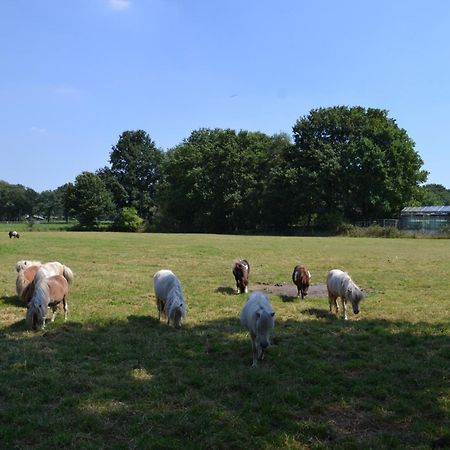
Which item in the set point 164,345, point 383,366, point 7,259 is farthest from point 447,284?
point 7,259

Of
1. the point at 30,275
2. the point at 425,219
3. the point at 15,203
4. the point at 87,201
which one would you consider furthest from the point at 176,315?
the point at 15,203

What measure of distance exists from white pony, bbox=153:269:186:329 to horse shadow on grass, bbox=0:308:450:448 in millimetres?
324

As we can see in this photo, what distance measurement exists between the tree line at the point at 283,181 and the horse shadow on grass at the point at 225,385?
5411cm

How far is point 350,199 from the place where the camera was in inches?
2552

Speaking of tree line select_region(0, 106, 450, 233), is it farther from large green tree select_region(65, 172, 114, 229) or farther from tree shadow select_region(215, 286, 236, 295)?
tree shadow select_region(215, 286, 236, 295)

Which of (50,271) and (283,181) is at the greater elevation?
(283,181)

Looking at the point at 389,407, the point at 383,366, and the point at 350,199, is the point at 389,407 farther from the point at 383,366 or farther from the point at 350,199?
the point at 350,199

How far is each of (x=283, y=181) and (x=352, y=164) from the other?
9.45m

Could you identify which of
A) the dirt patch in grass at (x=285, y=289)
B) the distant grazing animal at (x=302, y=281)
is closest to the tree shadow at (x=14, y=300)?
the dirt patch in grass at (x=285, y=289)

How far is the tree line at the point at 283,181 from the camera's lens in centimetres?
6306

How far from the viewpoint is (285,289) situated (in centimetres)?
1684

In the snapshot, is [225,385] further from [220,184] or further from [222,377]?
[220,184]

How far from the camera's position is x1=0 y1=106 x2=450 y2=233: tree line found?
63062 millimetres

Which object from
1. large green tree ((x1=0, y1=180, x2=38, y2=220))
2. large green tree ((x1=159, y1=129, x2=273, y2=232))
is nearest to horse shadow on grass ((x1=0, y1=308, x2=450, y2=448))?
large green tree ((x1=159, y1=129, x2=273, y2=232))
